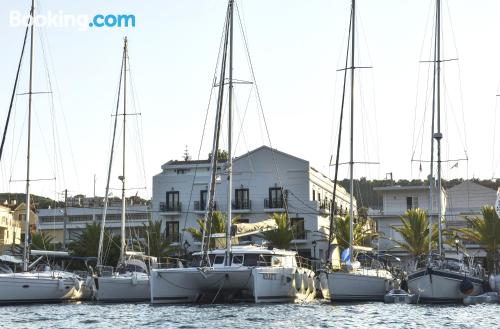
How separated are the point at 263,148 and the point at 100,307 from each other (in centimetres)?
3516

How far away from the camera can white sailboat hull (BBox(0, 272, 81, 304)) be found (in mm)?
43406

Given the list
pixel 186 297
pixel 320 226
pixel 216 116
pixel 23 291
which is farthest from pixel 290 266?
pixel 320 226

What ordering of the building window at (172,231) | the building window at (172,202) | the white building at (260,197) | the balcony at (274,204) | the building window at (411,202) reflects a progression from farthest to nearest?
the building window at (411,202) → the building window at (172,202) → the building window at (172,231) → the balcony at (274,204) → the white building at (260,197)

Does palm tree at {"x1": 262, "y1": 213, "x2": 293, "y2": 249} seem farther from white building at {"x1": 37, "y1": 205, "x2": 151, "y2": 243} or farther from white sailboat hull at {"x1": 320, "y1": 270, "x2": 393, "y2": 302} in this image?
white building at {"x1": 37, "y1": 205, "x2": 151, "y2": 243}

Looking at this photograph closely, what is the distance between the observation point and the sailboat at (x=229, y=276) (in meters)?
39.8

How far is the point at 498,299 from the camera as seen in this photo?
140 feet

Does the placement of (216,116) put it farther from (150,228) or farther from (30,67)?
(150,228)

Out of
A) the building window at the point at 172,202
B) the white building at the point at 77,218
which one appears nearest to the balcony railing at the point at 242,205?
the building window at the point at 172,202

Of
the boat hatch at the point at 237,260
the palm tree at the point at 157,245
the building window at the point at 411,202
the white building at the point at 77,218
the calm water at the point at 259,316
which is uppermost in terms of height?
the building window at the point at 411,202

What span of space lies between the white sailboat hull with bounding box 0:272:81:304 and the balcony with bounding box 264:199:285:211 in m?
27.4

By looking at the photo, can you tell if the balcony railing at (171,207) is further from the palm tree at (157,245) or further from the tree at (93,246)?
the tree at (93,246)

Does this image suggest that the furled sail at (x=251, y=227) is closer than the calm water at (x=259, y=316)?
No

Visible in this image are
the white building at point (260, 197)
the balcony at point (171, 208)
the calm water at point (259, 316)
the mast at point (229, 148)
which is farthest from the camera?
the balcony at point (171, 208)

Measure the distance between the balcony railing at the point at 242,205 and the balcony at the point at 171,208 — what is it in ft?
17.7
